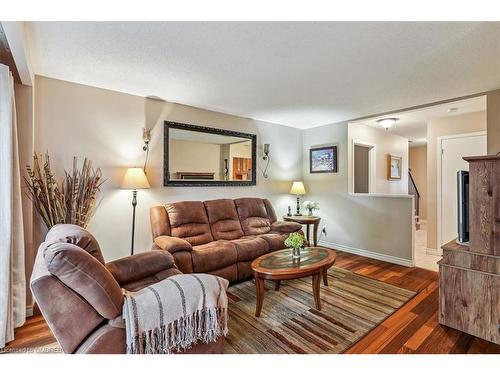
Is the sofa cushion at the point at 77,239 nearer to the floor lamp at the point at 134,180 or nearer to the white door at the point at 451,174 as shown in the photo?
the floor lamp at the point at 134,180

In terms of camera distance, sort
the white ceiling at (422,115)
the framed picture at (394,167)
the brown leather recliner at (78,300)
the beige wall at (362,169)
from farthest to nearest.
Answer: the framed picture at (394,167) < the beige wall at (362,169) < the white ceiling at (422,115) < the brown leather recliner at (78,300)

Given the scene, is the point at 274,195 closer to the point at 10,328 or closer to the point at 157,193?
the point at 157,193

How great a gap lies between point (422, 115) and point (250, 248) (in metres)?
3.48

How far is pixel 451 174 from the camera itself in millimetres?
3928

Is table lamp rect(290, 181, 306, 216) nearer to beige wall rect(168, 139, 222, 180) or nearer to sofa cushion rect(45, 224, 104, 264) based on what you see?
beige wall rect(168, 139, 222, 180)

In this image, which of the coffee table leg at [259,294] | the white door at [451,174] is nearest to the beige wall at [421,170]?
the white door at [451,174]

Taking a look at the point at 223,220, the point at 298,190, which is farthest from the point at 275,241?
the point at 298,190

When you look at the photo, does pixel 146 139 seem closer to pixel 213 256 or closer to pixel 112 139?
pixel 112 139

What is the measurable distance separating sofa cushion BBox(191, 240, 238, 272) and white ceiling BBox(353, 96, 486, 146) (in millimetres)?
3098

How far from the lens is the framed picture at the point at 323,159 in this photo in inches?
177

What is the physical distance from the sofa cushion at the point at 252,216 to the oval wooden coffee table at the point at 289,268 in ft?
3.35

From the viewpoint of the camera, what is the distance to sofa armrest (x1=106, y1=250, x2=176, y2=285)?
6.45ft

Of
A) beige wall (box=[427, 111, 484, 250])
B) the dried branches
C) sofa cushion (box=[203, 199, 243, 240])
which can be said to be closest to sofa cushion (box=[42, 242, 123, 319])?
the dried branches
